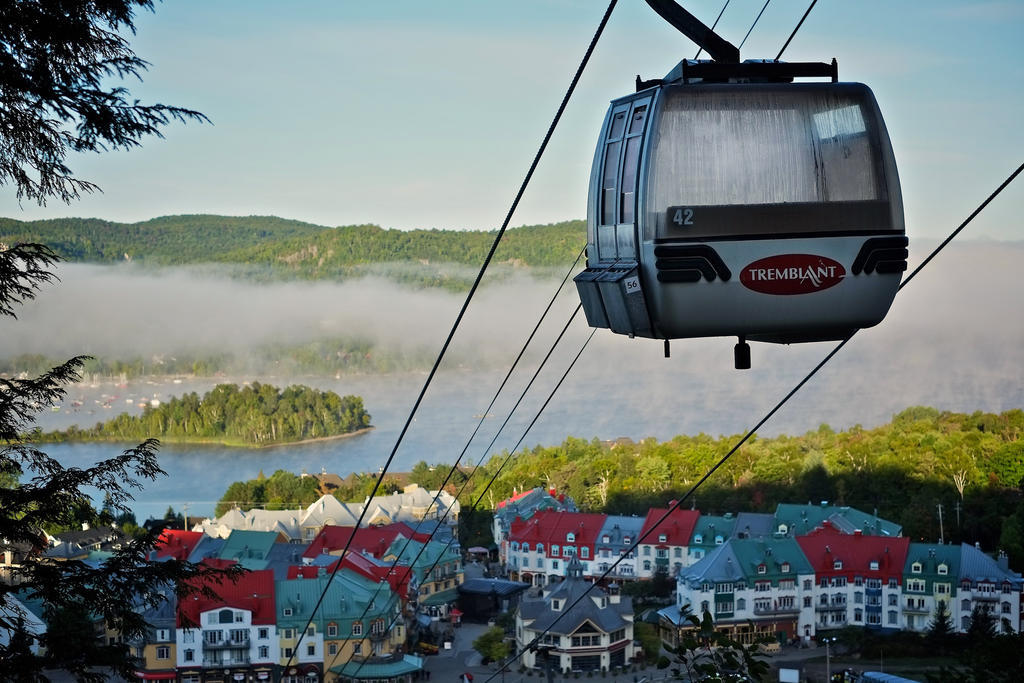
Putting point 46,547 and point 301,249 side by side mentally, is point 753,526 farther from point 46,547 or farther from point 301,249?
point 301,249

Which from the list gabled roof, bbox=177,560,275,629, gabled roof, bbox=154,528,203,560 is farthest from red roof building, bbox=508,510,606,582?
gabled roof, bbox=177,560,275,629

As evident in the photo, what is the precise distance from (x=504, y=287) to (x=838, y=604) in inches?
1616

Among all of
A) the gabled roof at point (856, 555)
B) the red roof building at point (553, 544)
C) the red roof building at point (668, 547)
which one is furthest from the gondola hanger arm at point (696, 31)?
the red roof building at point (553, 544)

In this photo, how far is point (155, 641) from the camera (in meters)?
13.3

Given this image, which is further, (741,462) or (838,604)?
(741,462)

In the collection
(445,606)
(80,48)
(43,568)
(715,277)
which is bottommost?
(445,606)

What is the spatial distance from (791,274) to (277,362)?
69432 mm

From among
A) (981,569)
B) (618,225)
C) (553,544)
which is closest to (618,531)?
(553,544)

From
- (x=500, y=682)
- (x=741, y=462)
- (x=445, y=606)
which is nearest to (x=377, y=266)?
(x=741, y=462)

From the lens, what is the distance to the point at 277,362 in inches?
2766

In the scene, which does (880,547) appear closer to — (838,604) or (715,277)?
(838,604)

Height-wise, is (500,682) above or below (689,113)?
below

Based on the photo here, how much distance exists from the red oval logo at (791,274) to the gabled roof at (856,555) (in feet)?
45.2

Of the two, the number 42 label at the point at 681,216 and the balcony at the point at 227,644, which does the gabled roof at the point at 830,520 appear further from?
the number 42 label at the point at 681,216
